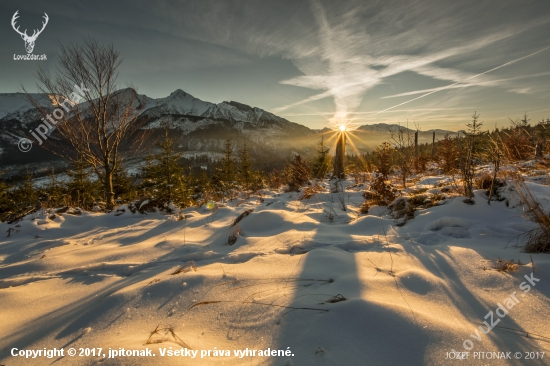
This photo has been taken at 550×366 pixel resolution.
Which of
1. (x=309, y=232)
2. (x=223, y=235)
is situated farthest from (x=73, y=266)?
(x=309, y=232)

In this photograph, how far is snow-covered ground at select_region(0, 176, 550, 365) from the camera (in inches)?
44.1

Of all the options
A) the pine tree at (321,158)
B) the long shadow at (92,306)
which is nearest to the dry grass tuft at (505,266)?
the long shadow at (92,306)

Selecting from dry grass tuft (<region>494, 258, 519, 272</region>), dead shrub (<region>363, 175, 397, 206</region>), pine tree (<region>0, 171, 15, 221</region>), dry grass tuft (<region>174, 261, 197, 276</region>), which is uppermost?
dead shrub (<region>363, 175, 397, 206</region>)

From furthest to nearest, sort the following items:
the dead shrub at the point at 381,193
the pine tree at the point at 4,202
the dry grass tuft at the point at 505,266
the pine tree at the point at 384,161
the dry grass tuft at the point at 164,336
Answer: the pine tree at the point at 4,202 → the pine tree at the point at 384,161 → the dead shrub at the point at 381,193 → the dry grass tuft at the point at 505,266 → the dry grass tuft at the point at 164,336

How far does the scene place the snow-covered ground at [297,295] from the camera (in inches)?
44.1

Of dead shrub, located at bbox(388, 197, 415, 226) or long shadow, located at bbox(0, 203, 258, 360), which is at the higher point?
dead shrub, located at bbox(388, 197, 415, 226)

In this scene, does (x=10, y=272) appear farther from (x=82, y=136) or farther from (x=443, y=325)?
(x=82, y=136)

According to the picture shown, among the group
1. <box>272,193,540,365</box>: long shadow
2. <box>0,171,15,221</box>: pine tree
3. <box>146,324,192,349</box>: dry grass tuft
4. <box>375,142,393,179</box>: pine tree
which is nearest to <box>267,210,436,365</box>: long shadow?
<box>272,193,540,365</box>: long shadow

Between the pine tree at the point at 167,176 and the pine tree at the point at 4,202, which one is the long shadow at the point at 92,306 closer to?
the pine tree at the point at 167,176

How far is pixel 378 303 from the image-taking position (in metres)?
1.37

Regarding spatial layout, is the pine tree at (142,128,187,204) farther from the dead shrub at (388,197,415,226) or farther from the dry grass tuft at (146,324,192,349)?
the dry grass tuft at (146,324,192,349)

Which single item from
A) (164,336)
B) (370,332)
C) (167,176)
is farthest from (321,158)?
(164,336)

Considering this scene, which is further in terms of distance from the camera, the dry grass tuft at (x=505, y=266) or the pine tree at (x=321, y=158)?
the pine tree at (x=321, y=158)

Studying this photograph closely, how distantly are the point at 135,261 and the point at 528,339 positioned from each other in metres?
3.12
